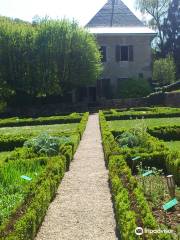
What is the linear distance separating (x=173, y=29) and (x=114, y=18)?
1357 centimetres

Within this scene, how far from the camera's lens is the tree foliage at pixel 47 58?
32719 millimetres

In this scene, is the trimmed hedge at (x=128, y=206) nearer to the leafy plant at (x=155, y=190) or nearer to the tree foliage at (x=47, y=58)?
the leafy plant at (x=155, y=190)

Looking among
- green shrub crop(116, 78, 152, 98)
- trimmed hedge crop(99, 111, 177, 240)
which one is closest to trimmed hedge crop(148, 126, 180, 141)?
trimmed hedge crop(99, 111, 177, 240)

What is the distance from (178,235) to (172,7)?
51.2 meters

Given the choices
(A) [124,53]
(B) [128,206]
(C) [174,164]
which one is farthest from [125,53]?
(B) [128,206]

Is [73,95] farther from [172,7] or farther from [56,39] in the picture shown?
[172,7]

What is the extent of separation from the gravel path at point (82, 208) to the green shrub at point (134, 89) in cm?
2431

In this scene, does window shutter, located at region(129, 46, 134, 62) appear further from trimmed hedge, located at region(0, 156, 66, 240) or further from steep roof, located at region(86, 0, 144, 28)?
trimmed hedge, located at region(0, 156, 66, 240)

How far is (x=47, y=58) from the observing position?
33094mm

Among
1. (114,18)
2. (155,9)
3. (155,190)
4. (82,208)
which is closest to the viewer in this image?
(82,208)

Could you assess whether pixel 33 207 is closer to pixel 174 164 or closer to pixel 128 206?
pixel 128 206

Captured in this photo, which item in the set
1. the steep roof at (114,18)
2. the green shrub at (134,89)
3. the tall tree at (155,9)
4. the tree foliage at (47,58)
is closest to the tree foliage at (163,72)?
the steep roof at (114,18)

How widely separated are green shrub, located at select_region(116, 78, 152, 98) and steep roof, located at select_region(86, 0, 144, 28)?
7058 millimetres

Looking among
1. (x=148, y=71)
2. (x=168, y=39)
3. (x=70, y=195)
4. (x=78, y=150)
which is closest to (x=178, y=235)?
(x=70, y=195)
